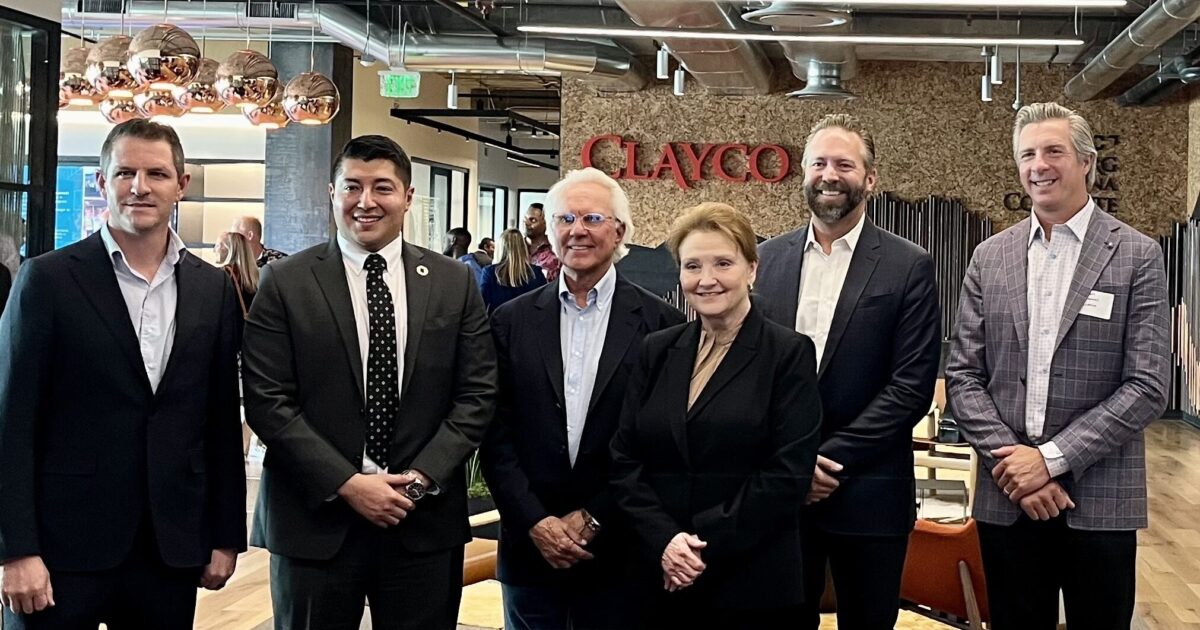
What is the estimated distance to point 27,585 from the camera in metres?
2.24

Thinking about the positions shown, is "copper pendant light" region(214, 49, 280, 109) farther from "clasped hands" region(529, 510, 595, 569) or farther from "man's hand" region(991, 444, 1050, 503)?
"man's hand" region(991, 444, 1050, 503)

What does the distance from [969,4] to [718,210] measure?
3699 mm

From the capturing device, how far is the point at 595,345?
268 centimetres

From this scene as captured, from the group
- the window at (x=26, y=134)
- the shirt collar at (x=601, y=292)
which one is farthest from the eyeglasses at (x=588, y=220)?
the window at (x=26, y=134)

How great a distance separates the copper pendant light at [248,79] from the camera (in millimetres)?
5328

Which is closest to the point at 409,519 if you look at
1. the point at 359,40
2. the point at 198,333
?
the point at 198,333

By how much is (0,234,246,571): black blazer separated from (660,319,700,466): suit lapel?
0.89 m

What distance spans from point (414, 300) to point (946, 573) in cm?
175

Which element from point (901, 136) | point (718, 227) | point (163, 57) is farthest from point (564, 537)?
point (163, 57)

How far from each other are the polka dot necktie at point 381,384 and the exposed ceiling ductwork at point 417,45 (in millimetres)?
2821

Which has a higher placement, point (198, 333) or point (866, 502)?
point (198, 333)

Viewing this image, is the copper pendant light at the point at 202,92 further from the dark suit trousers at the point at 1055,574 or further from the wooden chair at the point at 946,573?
the dark suit trousers at the point at 1055,574

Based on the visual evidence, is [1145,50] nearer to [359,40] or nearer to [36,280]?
[359,40]

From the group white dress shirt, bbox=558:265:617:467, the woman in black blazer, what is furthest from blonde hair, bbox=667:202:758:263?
white dress shirt, bbox=558:265:617:467
